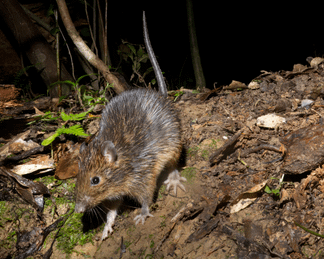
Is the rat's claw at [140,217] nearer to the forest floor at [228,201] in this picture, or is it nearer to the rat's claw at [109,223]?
the forest floor at [228,201]

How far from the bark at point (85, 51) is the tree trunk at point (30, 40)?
105 centimetres

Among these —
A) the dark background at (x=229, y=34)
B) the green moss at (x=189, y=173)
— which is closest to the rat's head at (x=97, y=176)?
the green moss at (x=189, y=173)

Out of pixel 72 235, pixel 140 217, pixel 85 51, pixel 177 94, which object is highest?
pixel 85 51

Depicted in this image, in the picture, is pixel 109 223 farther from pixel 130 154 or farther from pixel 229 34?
pixel 229 34

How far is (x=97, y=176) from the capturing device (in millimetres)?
3285

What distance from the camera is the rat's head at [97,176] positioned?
10.5 feet

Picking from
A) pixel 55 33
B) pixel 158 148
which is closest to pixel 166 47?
pixel 55 33

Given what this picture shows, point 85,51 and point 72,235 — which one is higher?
point 85,51

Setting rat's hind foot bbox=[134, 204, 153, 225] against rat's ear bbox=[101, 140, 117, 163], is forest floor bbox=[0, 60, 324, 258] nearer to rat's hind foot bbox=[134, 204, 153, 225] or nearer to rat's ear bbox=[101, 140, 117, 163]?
rat's hind foot bbox=[134, 204, 153, 225]

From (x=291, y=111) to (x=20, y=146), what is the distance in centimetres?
431

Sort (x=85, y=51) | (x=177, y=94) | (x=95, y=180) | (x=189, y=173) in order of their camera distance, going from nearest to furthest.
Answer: (x=95, y=180)
(x=189, y=173)
(x=85, y=51)
(x=177, y=94)

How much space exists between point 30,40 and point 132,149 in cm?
376

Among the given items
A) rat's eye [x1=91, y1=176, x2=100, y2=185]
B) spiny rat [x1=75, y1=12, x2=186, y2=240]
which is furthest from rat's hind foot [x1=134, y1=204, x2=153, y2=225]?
rat's eye [x1=91, y1=176, x2=100, y2=185]

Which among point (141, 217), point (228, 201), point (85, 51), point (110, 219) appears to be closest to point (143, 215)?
point (141, 217)
